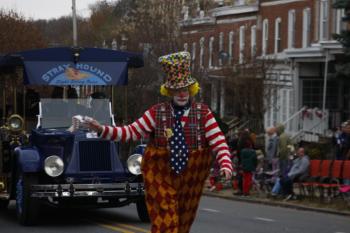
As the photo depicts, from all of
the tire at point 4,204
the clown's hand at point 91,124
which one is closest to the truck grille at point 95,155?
the tire at point 4,204

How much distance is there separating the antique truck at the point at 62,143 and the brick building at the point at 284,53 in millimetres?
16909

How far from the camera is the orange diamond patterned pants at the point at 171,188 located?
8688mm

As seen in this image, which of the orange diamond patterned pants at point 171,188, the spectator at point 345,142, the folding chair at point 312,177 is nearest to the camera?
the orange diamond patterned pants at point 171,188

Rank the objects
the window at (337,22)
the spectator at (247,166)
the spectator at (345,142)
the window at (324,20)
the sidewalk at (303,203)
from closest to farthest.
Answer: the sidewalk at (303,203)
the spectator at (345,142)
the spectator at (247,166)
the window at (337,22)
the window at (324,20)

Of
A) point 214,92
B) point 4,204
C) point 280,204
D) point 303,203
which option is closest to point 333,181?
point 303,203

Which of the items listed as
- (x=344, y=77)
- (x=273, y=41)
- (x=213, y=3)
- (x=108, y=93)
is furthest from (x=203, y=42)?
(x=108, y=93)

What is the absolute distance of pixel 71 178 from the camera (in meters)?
15.2

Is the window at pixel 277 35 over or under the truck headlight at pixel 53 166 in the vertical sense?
over

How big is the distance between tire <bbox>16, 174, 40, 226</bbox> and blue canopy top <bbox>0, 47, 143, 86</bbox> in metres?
1.74

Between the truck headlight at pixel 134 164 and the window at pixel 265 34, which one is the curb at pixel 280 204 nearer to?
the truck headlight at pixel 134 164

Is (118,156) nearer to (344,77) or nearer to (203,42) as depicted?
(344,77)

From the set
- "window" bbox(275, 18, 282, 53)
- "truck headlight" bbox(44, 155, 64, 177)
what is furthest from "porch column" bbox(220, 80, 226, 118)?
"truck headlight" bbox(44, 155, 64, 177)

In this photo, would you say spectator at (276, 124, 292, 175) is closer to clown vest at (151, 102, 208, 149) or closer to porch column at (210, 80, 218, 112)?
porch column at (210, 80, 218, 112)

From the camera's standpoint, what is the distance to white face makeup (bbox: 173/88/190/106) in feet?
29.2
